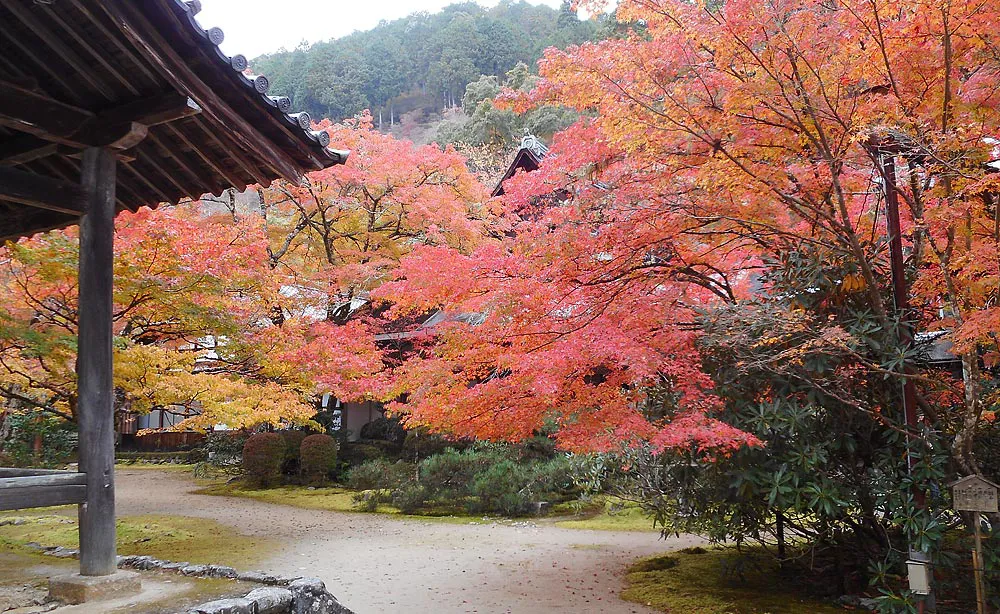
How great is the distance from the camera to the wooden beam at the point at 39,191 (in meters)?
3.89

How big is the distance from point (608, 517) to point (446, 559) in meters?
3.95

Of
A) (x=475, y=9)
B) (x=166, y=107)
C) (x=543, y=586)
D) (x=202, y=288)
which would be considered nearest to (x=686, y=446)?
(x=543, y=586)

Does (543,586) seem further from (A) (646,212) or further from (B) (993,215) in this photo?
(B) (993,215)

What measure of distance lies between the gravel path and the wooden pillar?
9.04 ft

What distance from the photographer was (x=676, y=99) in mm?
5328

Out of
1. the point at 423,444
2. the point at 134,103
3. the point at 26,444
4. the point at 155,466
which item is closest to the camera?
the point at 134,103

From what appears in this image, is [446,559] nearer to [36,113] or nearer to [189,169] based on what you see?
[189,169]

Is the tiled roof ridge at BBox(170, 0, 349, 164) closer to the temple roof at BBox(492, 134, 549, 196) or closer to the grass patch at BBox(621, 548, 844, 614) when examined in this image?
the grass patch at BBox(621, 548, 844, 614)

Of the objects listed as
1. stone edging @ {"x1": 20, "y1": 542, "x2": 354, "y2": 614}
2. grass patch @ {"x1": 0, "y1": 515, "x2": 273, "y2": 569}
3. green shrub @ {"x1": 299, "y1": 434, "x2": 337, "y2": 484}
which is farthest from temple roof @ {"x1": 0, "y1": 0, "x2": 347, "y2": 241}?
green shrub @ {"x1": 299, "y1": 434, "x2": 337, "y2": 484}

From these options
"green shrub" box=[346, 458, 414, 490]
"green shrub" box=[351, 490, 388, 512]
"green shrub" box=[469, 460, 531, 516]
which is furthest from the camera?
"green shrub" box=[346, 458, 414, 490]

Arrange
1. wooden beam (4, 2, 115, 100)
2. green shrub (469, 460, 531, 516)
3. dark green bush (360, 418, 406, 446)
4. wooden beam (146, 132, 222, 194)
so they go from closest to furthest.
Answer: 1. wooden beam (4, 2, 115, 100)
2. wooden beam (146, 132, 222, 194)
3. green shrub (469, 460, 531, 516)
4. dark green bush (360, 418, 406, 446)

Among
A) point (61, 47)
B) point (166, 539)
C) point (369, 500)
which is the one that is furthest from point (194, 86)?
point (369, 500)

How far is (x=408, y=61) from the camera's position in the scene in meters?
43.6

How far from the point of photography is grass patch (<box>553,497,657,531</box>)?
10.8m
